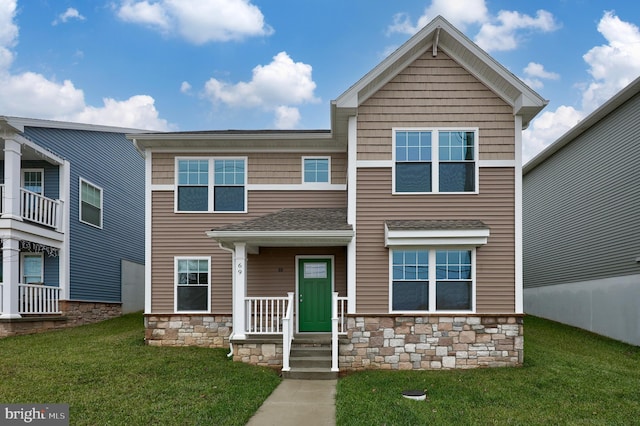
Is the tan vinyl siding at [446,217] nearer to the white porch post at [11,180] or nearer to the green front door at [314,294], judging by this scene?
the green front door at [314,294]

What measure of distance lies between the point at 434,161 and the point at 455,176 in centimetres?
55

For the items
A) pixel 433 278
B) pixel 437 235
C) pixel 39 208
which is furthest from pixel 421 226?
pixel 39 208

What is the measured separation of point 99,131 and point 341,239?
11.3 meters

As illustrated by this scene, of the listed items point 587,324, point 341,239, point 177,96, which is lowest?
point 587,324

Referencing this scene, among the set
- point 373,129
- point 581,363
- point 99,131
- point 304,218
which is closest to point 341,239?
point 304,218

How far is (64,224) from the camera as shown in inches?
613

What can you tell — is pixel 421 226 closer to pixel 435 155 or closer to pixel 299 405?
pixel 435 155

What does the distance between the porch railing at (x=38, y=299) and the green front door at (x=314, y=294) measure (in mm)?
7758

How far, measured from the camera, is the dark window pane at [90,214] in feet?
55.2

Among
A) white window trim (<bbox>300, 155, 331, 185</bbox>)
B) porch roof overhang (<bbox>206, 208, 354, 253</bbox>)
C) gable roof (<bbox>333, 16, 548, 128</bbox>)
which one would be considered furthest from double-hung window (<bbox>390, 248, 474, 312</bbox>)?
gable roof (<bbox>333, 16, 548, 128</bbox>)

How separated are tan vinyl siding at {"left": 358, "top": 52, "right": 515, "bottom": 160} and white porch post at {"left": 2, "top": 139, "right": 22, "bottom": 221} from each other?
948 centimetres

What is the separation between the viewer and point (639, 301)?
13039mm

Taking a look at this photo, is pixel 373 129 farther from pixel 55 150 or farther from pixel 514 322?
pixel 55 150

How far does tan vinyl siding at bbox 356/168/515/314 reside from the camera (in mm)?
10516
